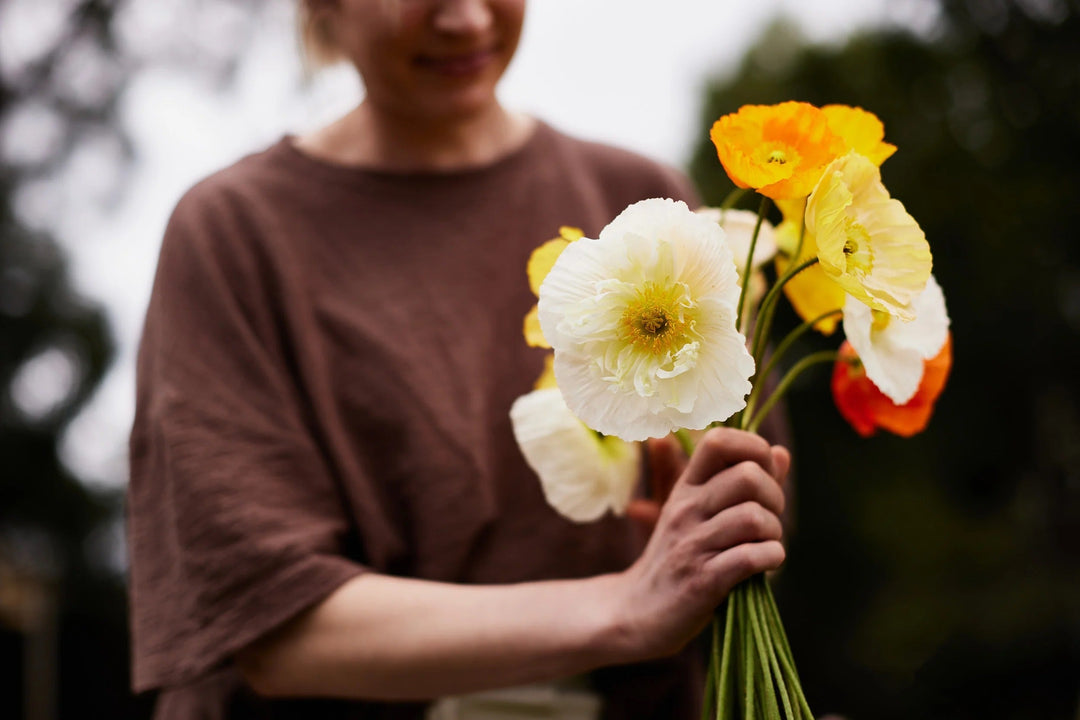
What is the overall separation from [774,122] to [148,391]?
0.82m

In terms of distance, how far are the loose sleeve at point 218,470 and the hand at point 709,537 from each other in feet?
1.16

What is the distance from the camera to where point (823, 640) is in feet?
31.8

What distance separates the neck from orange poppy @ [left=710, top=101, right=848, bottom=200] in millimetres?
626

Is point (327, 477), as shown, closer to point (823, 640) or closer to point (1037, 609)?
point (1037, 609)

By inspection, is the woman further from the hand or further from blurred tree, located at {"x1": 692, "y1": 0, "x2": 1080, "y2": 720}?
blurred tree, located at {"x1": 692, "y1": 0, "x2": 1080, "y2": 720}

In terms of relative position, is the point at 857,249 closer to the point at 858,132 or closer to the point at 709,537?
the point at 858,132

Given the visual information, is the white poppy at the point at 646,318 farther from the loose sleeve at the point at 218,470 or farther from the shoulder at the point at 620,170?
the shoulder at the point at 620,170

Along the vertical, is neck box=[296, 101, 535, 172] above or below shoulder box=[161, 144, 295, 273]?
above

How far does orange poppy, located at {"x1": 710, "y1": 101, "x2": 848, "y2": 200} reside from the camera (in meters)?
0.86

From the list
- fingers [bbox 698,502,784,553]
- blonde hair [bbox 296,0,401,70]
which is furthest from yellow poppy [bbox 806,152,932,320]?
blonde hair [bbox 296,0,401,70]

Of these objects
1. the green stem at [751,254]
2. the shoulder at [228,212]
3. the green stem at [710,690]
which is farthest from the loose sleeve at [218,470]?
the green stem at [751,254]

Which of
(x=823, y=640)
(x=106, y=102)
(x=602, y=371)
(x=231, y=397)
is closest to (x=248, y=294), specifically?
(x=231, y=397)

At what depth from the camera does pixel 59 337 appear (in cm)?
944

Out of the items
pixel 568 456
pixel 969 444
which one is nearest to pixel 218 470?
pixel 568 456
